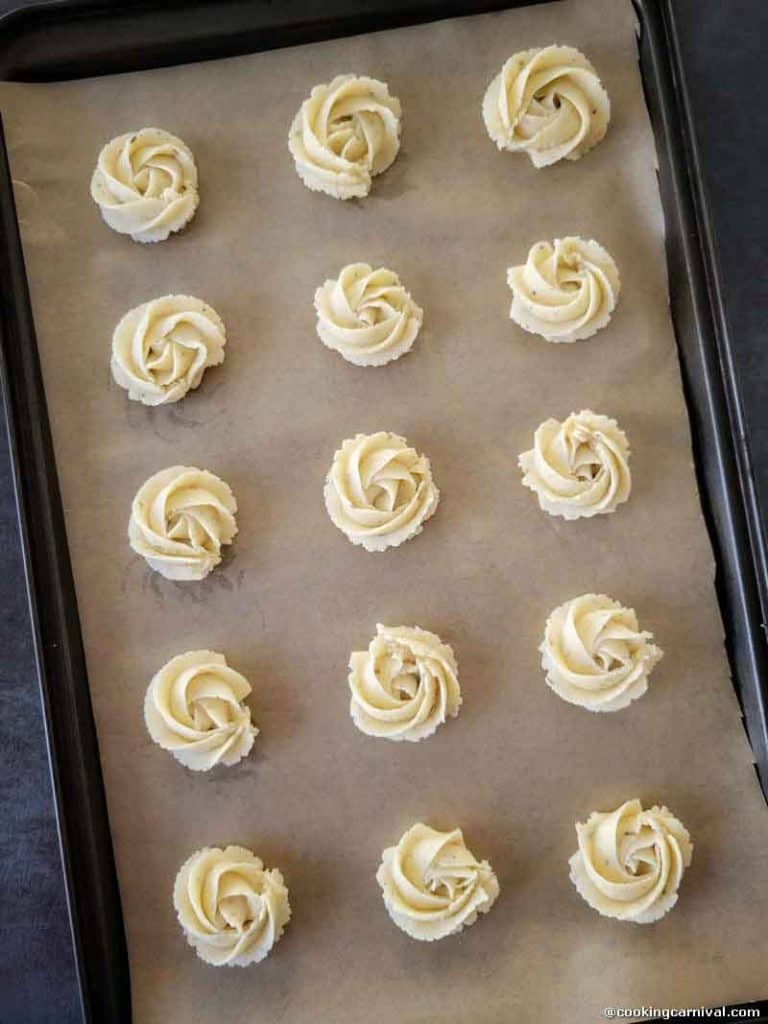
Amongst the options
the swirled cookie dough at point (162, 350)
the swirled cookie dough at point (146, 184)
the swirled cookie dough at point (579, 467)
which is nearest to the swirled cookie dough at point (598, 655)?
the swirled cookie dough at point (579, 467)

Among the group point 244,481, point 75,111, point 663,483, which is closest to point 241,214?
point 75,111

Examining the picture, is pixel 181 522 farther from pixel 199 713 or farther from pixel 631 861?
pixel 631 861

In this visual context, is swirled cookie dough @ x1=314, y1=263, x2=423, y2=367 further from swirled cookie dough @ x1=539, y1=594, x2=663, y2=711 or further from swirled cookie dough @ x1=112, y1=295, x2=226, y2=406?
swirled cookie dough @ x1=539, y1=594, x2=663, y2=711

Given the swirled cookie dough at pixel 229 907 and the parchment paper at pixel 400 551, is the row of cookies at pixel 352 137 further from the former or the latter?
the swirled cookie dough at pixel 229 907

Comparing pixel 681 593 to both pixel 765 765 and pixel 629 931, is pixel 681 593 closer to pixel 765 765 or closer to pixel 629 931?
pixel 765 765

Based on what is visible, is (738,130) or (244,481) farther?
(738,130)

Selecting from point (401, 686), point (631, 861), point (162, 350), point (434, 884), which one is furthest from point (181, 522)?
point (631, 861)

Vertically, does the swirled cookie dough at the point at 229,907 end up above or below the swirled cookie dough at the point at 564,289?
below
